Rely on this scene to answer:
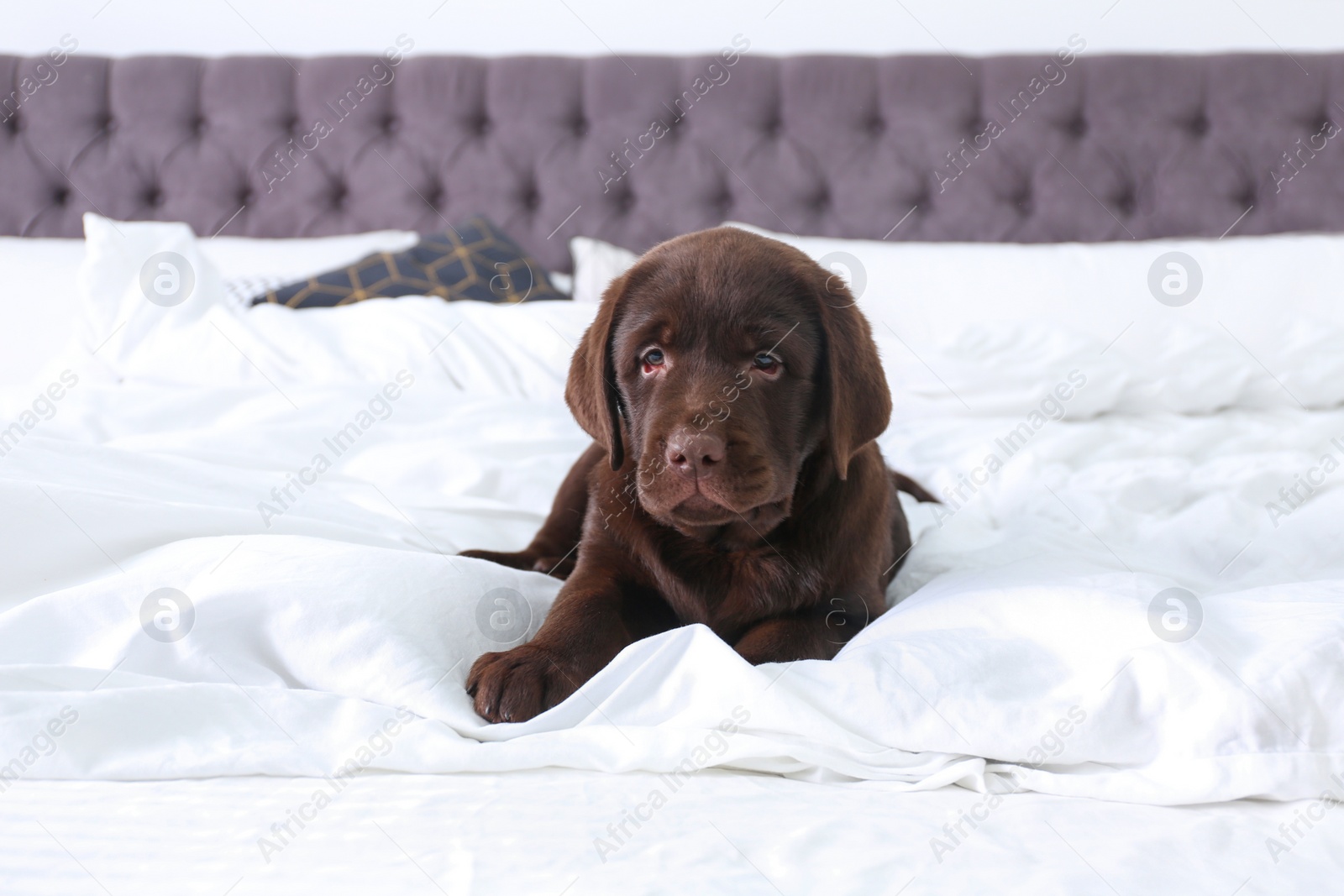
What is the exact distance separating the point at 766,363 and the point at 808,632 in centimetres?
43

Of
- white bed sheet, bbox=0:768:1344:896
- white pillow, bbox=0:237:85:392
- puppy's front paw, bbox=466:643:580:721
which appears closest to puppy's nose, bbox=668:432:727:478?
puppy's front paw, bbox=466:643:580:721

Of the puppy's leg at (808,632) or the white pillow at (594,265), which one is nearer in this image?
the puppy's leg at (808,632)

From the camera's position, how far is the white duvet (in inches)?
42.4

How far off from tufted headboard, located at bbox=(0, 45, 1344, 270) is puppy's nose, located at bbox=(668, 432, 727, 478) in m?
2.68

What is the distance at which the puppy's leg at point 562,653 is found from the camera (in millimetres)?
1251

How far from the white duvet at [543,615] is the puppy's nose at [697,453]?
0.25 meters

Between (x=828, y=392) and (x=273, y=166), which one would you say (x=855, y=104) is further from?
(x=828, y=392)

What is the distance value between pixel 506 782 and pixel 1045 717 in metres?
0.61

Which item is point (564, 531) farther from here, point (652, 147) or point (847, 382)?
point (652, 147)

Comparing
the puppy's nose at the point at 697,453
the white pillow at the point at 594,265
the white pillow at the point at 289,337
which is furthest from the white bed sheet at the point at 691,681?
the white pillow at the point at 594,265

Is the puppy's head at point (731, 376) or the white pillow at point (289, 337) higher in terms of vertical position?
the puppy's head at point (731, 376)

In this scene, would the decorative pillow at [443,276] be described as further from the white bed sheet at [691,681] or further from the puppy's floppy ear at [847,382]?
the puppy's floppy ear at [847,382]

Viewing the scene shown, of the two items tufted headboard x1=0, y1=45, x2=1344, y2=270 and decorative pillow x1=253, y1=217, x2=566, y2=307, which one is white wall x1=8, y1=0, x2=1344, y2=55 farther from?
decorative pillow x1=253, y1=217, x2=566, y2=307

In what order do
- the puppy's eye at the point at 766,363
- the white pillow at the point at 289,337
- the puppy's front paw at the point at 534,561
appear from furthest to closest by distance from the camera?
the white pillow at the point at 289,337
the puppy's front paw at the point at 534,561
the puppy's eye at the point at 766,363
